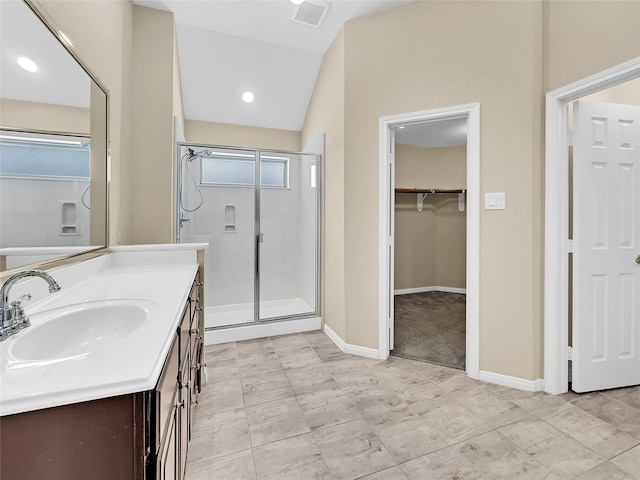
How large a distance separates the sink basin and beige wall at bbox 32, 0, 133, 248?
1.07 metres

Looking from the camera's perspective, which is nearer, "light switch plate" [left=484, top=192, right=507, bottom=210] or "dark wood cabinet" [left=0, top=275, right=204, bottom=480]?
"dark wood cabinet" [left=0, top=275, right=204, bottom=480]

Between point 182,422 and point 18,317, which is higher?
point 18,317

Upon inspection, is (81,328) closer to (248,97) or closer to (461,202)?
(248,97)

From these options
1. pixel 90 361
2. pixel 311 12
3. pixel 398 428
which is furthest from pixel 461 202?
pixel 90 361

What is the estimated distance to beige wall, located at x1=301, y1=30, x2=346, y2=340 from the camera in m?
2.71

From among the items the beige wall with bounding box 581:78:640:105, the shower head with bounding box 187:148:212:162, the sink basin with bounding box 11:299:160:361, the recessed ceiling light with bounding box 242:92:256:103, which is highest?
the recessed ceiling light with bounding box 242:92:256:103

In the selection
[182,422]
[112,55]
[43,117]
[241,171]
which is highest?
[112,55]

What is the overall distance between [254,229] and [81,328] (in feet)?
7.39

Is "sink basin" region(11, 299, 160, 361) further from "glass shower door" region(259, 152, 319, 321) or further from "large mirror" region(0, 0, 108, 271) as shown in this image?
"glass shower door" region(259, 152, 319, 321)

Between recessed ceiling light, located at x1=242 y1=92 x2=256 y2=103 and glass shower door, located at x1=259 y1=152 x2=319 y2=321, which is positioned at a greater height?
recessed ceiling light, located at x1=242 y1=92 x2=256 y2=103

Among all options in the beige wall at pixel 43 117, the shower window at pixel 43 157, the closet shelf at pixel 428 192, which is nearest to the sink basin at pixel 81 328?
the shower window at pixel 43 157

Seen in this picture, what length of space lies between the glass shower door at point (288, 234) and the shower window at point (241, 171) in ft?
0.04

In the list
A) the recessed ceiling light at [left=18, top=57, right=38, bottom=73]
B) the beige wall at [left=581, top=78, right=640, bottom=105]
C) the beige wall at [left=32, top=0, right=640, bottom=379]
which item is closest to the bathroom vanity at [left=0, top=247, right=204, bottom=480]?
the recessed ceiling light at [left=18, top=57, right=38, bottom=73]

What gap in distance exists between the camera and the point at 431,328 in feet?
10.7
